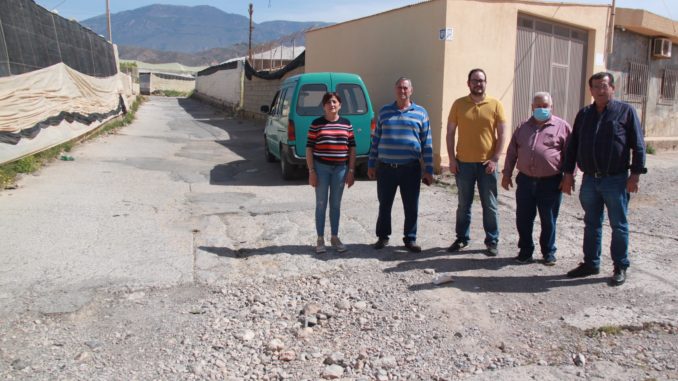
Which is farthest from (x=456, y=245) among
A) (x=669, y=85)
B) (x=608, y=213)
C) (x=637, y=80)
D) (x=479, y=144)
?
(x=669, y=85)

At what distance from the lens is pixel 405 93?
5.43m

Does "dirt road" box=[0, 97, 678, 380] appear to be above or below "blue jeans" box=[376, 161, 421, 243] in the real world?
below

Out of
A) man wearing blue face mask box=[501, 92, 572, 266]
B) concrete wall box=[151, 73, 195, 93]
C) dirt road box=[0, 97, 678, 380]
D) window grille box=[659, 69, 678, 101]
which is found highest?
concrete wall box=[151, 73, 195, 93]

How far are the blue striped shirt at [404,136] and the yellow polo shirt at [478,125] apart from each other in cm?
34

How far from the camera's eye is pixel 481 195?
561cm

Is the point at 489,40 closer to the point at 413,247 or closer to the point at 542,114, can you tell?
the point at 542,114

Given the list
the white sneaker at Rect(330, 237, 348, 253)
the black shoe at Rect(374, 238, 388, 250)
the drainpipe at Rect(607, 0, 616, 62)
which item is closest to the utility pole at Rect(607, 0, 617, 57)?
the drainpipe at Rect(607, 0, 616, 62)

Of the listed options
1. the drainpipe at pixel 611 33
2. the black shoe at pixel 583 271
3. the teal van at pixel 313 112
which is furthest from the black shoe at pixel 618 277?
the drainpipe at pixel 611 33

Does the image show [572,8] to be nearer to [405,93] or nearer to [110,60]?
[405,93]

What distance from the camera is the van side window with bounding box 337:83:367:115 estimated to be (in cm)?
948

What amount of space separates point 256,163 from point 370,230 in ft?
19.2

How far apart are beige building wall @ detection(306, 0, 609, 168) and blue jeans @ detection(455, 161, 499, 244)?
4775 mm

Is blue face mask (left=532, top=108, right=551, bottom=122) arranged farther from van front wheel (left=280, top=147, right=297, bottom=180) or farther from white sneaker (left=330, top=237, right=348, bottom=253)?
van front wheel (left=280, top=147, right=297, bottom=180)

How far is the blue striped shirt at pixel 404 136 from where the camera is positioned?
550 centimetres
